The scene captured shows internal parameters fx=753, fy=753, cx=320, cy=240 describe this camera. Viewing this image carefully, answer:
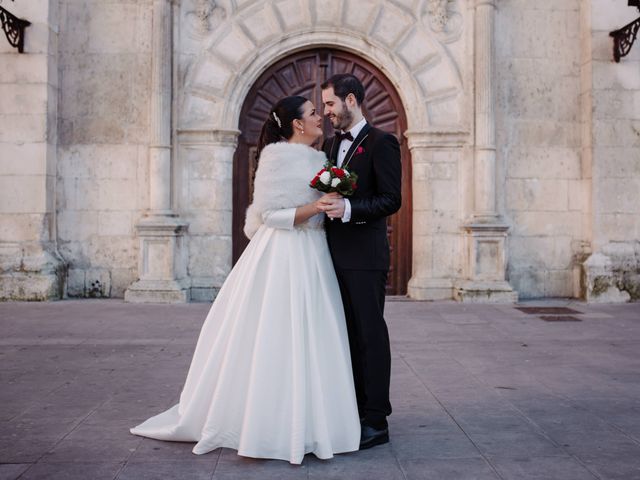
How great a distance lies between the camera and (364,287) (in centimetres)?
396

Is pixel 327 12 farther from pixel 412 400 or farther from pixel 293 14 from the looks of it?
pixel 412 400

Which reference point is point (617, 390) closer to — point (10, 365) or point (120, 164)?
point (10, 365)

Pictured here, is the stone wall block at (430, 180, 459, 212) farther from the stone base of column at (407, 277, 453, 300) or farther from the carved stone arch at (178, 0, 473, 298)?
the stone base of column at (407, 277, 453, 300)

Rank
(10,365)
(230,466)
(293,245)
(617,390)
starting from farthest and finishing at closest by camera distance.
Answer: (10,365), (617,390), (293,245), (230,466)

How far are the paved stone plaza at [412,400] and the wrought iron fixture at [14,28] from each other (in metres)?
3.70

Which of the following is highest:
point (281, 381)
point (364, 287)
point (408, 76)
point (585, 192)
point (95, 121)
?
point (408, 76)

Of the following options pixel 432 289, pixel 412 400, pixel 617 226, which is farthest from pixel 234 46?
pixel 412 400

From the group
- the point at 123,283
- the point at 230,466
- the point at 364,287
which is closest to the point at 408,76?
the point at 123,283

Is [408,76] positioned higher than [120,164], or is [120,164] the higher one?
[408,76]

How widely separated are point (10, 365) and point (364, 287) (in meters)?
3.45

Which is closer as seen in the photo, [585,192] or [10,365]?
[10,365]

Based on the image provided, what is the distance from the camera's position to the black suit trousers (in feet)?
12.9

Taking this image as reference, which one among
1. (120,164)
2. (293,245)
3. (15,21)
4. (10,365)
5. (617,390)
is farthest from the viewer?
(120,164)

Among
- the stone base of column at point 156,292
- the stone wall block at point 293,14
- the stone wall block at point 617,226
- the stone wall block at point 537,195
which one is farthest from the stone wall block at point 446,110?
the stone base of column at point 156,292
